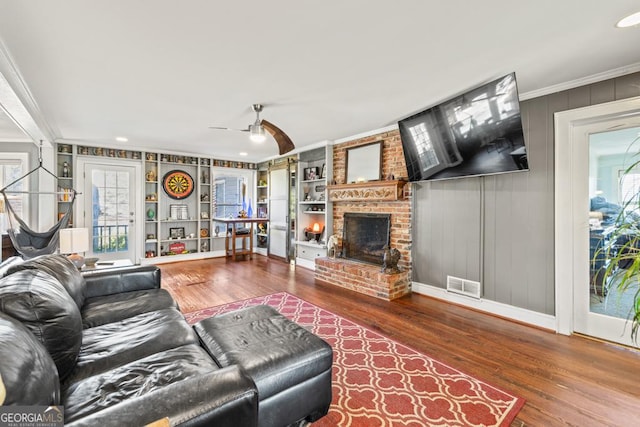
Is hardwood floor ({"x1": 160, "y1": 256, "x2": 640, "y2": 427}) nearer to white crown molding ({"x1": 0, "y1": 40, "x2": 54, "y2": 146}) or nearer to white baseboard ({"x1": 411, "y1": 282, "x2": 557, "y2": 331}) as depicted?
white baseboard ({"x1": 411, "y1": 282, "x2": 557, "y2": 331})

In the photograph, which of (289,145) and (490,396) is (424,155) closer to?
(289,145)

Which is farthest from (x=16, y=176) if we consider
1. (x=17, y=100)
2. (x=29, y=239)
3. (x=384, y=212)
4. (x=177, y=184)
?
(x=384, y=212)

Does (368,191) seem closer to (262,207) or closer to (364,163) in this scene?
(364,163)

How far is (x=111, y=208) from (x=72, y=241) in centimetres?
297

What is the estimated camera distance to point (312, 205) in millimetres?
5773

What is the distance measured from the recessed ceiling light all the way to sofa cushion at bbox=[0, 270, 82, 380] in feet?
11.6

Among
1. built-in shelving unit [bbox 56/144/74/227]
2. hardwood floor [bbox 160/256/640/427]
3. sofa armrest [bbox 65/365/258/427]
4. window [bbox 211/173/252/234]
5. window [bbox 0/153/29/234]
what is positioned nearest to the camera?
sofa armrest [bbox 65/365/258/427]

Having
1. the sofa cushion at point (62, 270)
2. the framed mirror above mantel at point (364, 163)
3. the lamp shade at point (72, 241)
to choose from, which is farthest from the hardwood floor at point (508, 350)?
the framed mirror above mantel at point (364, 163)

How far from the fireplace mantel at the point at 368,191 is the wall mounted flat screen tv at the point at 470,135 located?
0.38 meters

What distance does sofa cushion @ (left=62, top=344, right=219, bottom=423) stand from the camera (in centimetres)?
115

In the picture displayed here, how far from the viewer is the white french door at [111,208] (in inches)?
211

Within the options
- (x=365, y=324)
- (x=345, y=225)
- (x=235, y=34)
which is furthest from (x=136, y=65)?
(x=345, y=225)

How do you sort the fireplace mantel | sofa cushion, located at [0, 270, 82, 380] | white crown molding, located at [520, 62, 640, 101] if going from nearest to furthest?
sofa cushion, located at [0, 270, 82, 380]
white crown molding, located at [520, 62, 640, 101]
the fireplace mantel

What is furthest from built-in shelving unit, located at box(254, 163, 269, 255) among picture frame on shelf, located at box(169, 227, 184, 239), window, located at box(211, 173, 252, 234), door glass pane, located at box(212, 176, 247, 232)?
picture frame on shelf, located at box(169, 227, 184, 239)
